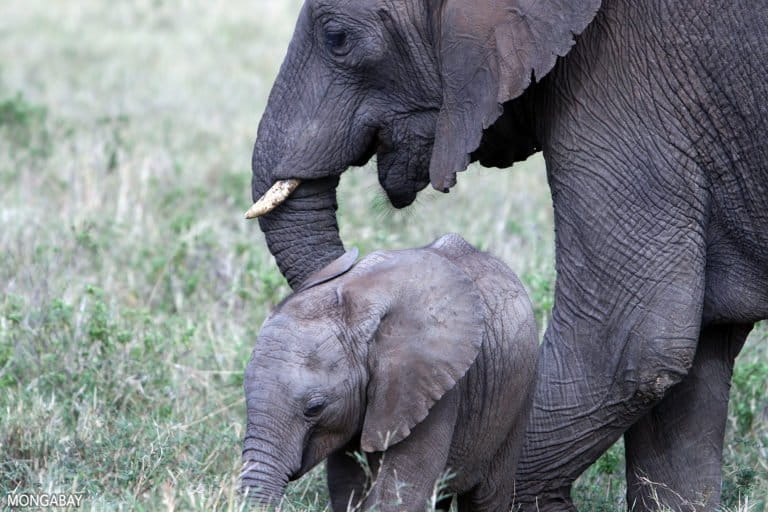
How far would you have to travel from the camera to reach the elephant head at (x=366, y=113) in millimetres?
4398

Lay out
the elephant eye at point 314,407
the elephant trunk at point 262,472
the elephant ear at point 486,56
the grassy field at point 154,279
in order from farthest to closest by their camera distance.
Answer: the grassy field at point 154,279 → the elephant ear at point 486,56 → the elephant eye at point 314,407 → the elephant trunk at point 262,472

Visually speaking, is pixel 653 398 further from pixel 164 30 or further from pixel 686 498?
pixel 164 30

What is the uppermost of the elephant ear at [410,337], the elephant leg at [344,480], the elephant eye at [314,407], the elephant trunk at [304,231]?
the elephant trunk at [304,231]

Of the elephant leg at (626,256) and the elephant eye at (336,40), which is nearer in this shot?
the elephant leg at (626,256)

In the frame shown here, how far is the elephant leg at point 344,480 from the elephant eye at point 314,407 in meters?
0.39

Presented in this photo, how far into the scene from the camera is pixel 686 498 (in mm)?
4914

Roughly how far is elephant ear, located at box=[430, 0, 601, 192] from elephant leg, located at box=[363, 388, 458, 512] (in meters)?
0.80

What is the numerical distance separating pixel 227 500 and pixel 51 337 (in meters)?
2.04

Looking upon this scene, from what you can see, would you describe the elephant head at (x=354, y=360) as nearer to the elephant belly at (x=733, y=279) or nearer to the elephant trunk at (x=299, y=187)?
the elephant trunk at (x=299, y=187)

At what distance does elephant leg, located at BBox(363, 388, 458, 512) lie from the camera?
3.96m

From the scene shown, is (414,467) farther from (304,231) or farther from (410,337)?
(304,231)

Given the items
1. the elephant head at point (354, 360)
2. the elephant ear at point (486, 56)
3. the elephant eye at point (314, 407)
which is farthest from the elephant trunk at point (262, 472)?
the elephant ear at point (486, 56)

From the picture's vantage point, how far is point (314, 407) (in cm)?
382

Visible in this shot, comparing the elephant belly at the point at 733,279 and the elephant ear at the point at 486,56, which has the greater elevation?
the elephant ear at the point at 486,56
